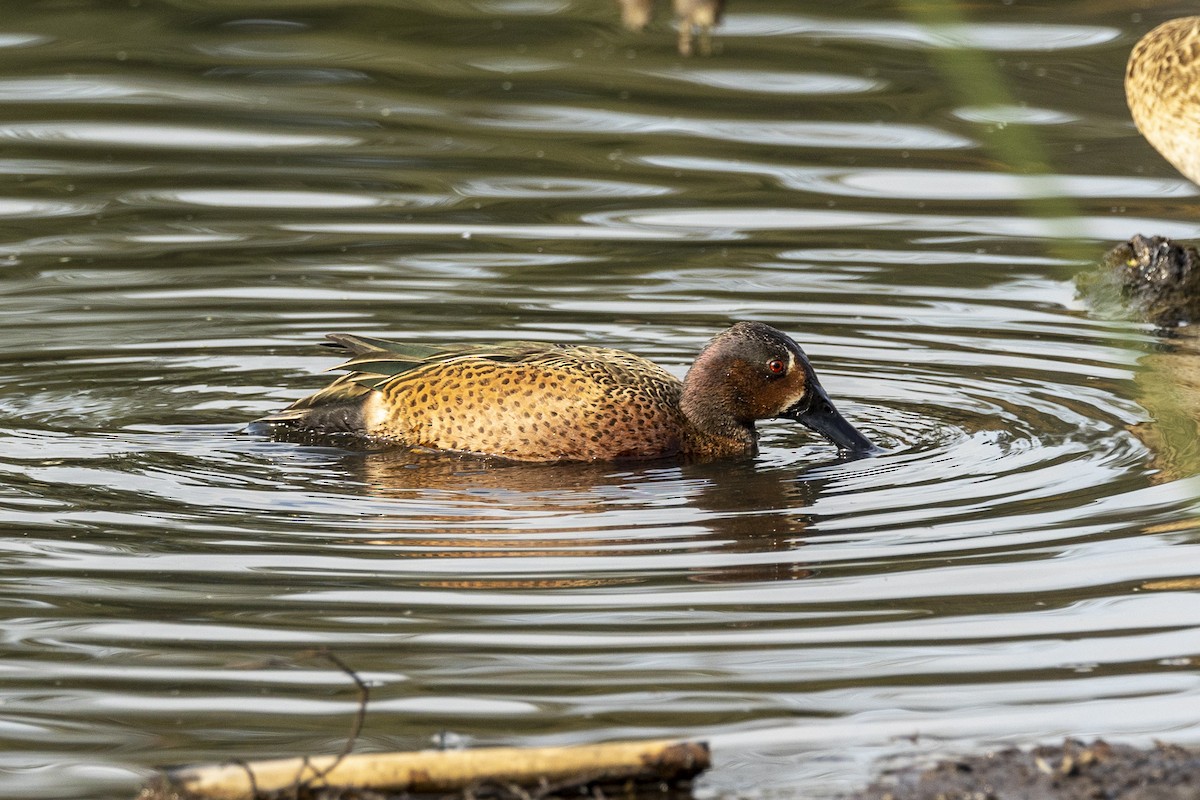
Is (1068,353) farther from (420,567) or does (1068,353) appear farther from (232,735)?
(232,735)

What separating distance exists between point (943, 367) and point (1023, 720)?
4904mm

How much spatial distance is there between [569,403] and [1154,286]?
415 cm

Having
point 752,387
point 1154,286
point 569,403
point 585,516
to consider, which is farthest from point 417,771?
point 1154,286

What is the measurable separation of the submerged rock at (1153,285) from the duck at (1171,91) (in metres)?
0.98

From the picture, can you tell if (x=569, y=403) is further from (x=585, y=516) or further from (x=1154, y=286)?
(x=1154, y=286)

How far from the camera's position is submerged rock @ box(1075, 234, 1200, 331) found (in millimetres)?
10914

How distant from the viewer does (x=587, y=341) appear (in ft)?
33.3

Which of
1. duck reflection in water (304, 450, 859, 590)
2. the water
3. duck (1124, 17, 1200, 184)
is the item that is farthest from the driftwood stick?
duck (1124, 17, 1200, 184)

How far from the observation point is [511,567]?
21.3 feet

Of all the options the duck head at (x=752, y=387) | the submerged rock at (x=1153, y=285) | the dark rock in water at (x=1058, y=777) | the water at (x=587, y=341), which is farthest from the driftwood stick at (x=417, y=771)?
the submerged rock at (x=1153, y=285)

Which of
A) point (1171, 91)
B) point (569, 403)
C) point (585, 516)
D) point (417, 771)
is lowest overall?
point (585, 516)

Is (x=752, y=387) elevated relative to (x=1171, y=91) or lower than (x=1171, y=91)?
lower

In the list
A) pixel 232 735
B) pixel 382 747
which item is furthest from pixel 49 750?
pixel 382 747

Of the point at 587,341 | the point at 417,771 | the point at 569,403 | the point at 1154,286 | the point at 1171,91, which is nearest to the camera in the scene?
the point at 417,771
